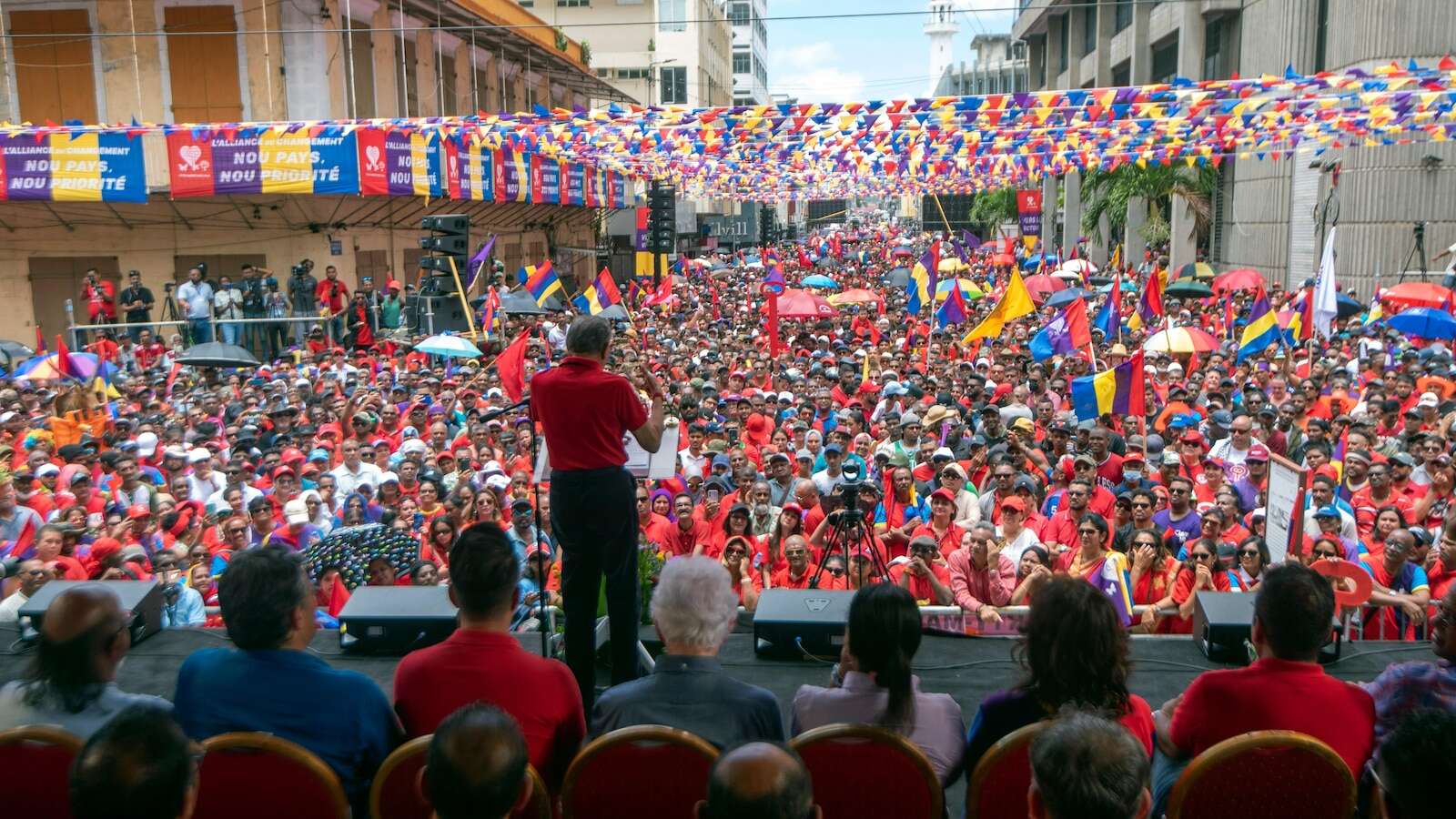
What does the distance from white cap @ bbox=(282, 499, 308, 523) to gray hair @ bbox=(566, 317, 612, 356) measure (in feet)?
18.9

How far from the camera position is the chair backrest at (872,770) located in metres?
3.23

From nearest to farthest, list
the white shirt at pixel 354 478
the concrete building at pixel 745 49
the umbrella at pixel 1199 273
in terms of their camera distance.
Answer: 1. the white shirt at pixel 354 478
2. the umbrella at pixel 1199 273
3. the concrete building at pixel 745 49

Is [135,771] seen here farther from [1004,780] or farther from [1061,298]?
[1061,298]

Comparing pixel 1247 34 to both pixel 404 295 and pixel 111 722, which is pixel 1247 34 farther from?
pixel 111 722

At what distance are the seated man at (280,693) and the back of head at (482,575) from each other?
379 millimetres

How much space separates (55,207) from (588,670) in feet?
73.0

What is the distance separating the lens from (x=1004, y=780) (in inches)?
128

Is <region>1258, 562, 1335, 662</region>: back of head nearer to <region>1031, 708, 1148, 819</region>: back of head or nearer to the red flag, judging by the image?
<region>1031, 708, 1148, 819</region>: back of head

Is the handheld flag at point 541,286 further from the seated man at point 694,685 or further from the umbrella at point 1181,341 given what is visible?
the seated man at point 694,685

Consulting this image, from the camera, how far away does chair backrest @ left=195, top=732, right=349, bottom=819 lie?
Answer: 3.15 m

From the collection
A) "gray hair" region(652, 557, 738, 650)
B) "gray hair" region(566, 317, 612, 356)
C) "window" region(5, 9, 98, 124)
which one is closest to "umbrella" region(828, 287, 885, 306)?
"window" region(5, 9, 98, 124)

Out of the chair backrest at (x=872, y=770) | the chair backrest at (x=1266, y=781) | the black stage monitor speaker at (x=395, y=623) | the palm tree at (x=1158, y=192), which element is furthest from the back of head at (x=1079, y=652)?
the palm tree at (x=1158, y=192)

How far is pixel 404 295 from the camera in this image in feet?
85.5

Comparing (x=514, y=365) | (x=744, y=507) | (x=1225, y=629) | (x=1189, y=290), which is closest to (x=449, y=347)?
(x=514, y=365)
